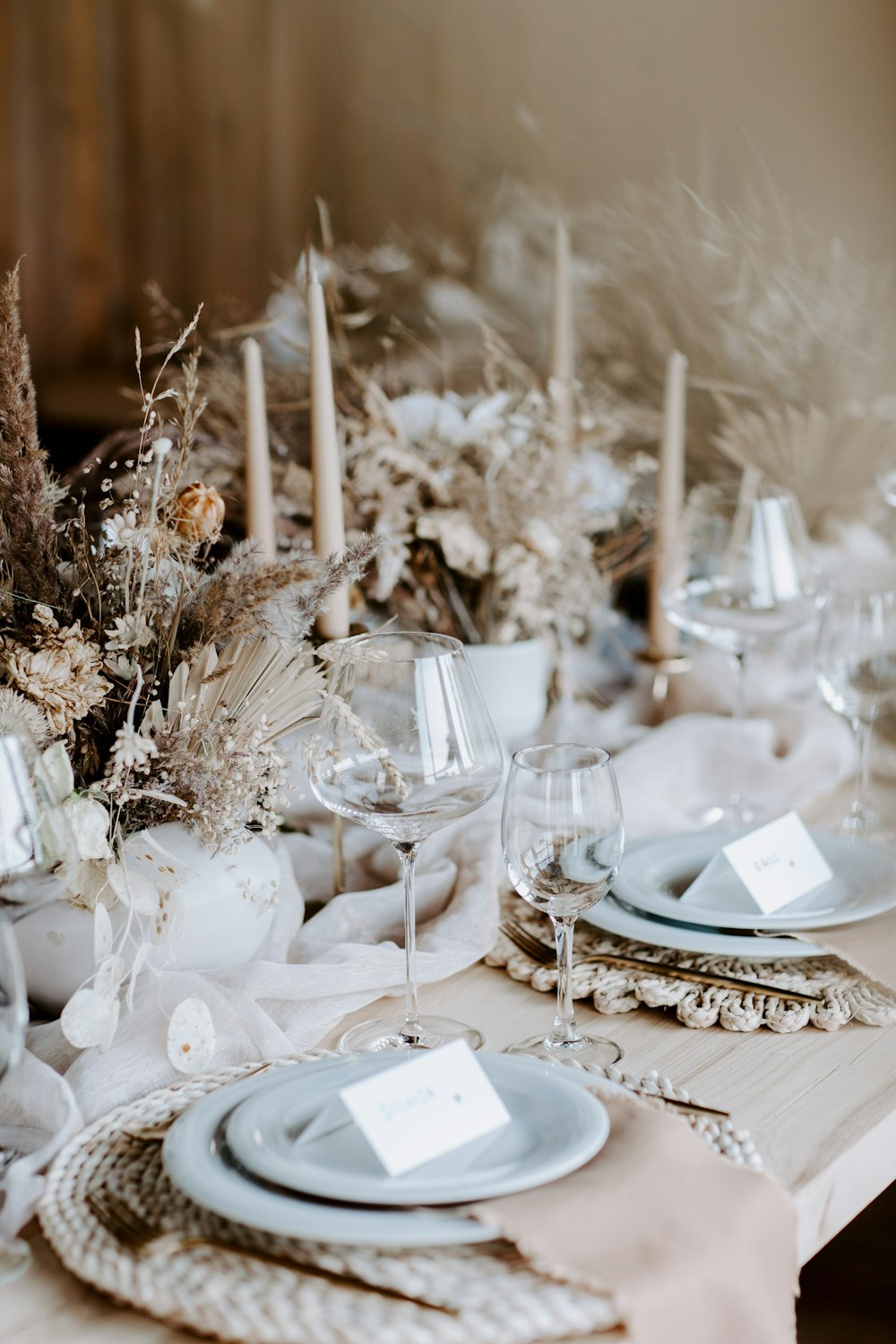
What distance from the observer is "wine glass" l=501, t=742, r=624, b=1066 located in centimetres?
78

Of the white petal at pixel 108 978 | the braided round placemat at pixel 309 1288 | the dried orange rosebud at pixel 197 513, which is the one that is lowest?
the braided round placemat at pixel 309 1288

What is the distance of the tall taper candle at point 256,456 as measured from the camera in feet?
3.65

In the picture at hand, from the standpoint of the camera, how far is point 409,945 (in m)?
0.87

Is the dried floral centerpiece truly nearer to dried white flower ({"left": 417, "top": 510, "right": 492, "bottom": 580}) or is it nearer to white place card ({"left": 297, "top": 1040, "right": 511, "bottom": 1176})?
white place card ({"left": 297, "top": 1040, "right": 511, "bottom": 1176})

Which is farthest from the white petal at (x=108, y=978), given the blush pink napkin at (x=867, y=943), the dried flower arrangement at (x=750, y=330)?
the dried flower arrangement at (x=750, y=330)

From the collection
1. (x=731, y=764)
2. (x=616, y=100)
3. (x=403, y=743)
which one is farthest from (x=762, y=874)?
(x=616, y=100)

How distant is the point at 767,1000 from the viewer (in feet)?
2.94

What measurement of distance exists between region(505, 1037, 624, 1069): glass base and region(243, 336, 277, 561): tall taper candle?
1.57ft

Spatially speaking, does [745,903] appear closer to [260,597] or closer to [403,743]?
[403,743]

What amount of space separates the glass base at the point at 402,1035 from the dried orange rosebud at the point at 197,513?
0.34 metres

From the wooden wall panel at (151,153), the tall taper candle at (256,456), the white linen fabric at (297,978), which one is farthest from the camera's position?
the wooden wall panel at (151,153)

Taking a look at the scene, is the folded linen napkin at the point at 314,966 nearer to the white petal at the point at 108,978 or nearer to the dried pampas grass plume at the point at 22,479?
the white petal at the point at 108,978

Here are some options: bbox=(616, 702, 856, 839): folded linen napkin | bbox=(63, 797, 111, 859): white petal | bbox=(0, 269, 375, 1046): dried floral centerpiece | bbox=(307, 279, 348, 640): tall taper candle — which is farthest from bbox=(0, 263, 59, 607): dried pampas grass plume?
bbox=(616, 702, 856, 839): folded linen napkin

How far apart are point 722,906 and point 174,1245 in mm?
519
